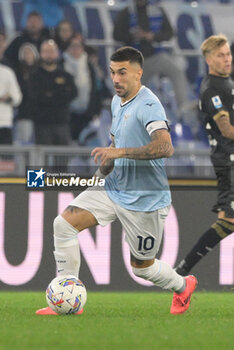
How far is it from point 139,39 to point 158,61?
1.40ft

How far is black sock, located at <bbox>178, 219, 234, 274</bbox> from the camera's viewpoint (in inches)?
319

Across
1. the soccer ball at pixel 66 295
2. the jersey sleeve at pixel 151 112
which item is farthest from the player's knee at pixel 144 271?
the jersey sleeve at pixel 151 112

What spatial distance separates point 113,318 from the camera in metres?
6.46

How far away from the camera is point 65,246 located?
6.55m

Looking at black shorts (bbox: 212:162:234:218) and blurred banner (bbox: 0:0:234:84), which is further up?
blurred banner (bbox: 0:0:234:84)

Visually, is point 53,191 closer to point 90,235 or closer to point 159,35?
point 90,235

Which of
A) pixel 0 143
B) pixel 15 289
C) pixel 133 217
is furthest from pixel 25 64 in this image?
pixel 133 217

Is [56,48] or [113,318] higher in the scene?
[56,48]

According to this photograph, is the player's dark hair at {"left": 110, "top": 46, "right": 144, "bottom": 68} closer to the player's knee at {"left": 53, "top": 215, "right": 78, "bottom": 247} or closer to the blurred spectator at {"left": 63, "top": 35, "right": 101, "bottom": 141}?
the player's knee at {"left": 53, "top": 215, "right": 78, "bottom": 247}

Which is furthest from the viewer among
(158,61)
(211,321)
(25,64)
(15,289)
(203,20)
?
A: (203,20)

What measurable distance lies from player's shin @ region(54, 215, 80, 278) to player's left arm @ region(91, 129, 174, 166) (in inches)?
25.3

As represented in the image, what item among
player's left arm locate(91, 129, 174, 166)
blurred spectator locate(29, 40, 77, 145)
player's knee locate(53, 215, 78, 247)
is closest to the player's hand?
player's left arm locate(91, 129, 174, 166)

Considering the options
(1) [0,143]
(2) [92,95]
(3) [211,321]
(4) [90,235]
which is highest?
(2) [92,95]

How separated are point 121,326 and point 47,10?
7.95 m
